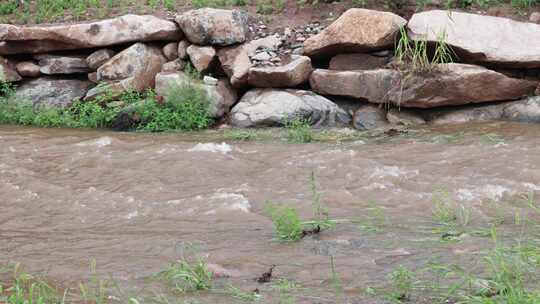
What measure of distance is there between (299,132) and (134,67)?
114 inches

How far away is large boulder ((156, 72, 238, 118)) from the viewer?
26.1ft

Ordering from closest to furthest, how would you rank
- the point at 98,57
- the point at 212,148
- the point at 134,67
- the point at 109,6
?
the point at 212,148 → the point at 134,67 → the point at 98,57 → the point at 109,6

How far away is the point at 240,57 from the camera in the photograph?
8.21 meters

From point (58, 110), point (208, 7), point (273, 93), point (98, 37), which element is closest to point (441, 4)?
point (273, 93)

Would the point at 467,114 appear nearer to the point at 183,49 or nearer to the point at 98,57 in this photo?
the point at 183,49

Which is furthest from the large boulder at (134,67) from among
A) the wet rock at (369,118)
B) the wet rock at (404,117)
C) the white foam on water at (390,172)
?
the white foam on water at (390,172)

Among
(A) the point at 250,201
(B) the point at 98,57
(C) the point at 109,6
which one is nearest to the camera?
(A) the point at 250,201

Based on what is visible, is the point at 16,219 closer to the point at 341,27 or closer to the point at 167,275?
the point at 167,275

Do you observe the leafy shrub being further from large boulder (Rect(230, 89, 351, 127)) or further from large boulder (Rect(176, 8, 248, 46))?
large boulder (Rect(176, 8, 248, 46))

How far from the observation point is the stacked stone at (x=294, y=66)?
7.36m

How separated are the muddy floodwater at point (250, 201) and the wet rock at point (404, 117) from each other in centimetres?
65

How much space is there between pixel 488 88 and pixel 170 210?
4428mm

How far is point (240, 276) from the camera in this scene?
116 inches

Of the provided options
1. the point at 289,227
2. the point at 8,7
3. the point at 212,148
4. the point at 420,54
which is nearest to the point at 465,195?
the point at 289,227
